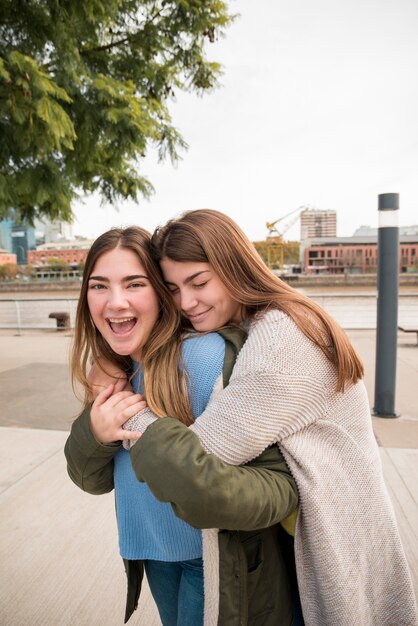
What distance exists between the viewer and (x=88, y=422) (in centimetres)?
123

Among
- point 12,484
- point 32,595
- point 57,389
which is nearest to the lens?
point 32,595

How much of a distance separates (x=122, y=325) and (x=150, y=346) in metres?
0.14

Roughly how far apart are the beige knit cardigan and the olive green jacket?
0.06 m

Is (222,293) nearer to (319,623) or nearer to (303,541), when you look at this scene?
(303,541)

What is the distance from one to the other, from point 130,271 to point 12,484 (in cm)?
285

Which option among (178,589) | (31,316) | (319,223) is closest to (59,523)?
(178,589)

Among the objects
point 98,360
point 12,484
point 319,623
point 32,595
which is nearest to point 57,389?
point 12,484

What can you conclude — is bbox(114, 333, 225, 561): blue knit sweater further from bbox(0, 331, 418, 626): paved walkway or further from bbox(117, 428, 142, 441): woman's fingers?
bbox(0, 331, 418, 626): paved walkway

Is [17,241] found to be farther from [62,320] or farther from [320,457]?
[320,457]

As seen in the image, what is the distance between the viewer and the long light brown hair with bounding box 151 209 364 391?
1183 millimetres

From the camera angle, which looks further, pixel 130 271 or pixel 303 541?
pixel 130 271

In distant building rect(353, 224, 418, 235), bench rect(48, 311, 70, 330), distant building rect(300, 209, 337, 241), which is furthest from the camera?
distant building rect(300, 209, 337, 241)

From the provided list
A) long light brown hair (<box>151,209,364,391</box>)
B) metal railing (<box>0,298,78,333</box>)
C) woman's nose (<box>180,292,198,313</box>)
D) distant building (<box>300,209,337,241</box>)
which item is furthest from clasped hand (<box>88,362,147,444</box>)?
distant building (<box>300,209,337,241</box>)

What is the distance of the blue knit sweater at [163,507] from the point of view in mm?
1105
